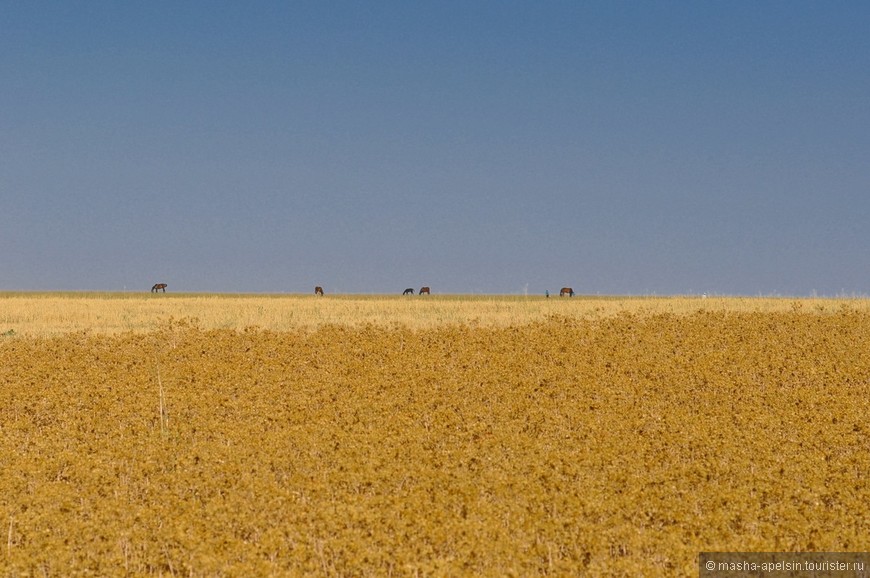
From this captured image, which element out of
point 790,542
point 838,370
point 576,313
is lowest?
point 790,542

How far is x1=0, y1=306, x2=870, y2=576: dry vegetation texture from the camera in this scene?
9914 millimetres

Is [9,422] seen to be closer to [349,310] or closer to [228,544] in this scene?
[228,544]

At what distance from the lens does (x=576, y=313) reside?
34312 mm

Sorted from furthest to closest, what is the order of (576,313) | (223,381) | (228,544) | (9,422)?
(576,313)
(223,381)
(9,422)
(228,544)

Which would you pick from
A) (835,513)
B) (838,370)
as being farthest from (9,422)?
(838,370)

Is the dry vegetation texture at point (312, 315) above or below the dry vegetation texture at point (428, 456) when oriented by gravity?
above

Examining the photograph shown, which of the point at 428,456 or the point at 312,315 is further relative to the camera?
the point at 312,315

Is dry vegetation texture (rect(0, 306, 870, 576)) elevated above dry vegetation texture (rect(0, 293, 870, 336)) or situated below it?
below

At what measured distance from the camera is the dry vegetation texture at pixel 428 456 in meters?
9.91

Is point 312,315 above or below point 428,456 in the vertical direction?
above

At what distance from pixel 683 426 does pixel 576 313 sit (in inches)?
756

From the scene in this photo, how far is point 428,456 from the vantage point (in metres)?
13.1

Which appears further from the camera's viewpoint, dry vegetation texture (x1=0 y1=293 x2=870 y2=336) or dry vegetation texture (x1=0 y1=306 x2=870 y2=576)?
dry vegetation texture (x1=0 y1=293 x2=870 y2=336)

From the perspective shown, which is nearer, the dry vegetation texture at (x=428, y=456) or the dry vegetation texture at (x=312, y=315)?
the dry vegetation texture at (x=428, y=456)
